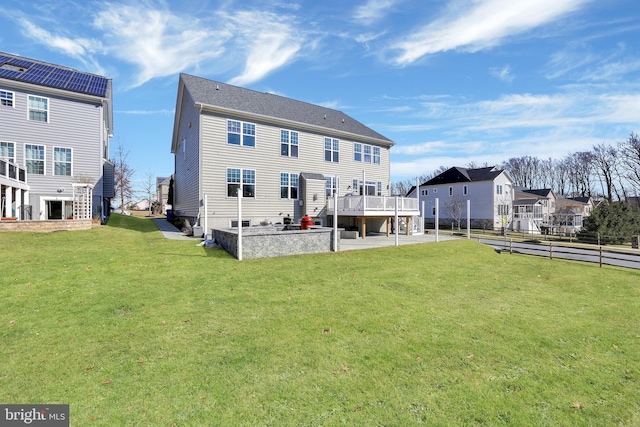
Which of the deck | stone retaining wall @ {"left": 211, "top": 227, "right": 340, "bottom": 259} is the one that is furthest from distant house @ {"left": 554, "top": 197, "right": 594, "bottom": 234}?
stone retaining wall @ {"left": 211, "top": 227, "right": 340, "bottom": 259}

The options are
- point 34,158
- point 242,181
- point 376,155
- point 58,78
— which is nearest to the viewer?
point 34,158

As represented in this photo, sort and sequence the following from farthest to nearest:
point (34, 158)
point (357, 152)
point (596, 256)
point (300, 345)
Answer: point (357, 152), point (596, 256), point (34, 158), point (300, 345)

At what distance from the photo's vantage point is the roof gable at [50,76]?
1608cm

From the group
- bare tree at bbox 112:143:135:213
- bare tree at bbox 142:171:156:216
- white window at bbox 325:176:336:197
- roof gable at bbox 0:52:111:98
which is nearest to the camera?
roof gable at bbox 0:52:111:98

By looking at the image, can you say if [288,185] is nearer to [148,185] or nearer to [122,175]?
[122,175]

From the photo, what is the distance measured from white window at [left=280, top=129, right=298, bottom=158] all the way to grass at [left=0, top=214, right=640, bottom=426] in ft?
35.9

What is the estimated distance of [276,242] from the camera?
38.4 ft

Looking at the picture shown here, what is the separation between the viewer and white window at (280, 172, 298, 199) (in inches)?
750

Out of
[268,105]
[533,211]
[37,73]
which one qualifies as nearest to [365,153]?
[268,105]

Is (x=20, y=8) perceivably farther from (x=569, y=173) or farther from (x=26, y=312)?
(x=569, y=173)

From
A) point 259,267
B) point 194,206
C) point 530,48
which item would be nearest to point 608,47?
point 530,48

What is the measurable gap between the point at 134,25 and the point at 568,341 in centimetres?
1777

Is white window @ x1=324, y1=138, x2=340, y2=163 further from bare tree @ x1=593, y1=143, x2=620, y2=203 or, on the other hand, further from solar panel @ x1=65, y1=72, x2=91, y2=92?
bare tree @ x1=593, y1=143, x2=620, y2=203

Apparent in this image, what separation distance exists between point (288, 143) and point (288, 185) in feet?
9.28
